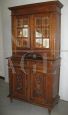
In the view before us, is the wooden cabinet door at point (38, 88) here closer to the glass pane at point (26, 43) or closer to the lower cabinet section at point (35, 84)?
the lower cabinet section at point (35, 84)

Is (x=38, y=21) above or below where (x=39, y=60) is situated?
above

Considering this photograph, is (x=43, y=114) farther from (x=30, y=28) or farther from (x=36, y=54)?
(x=30, y=28)

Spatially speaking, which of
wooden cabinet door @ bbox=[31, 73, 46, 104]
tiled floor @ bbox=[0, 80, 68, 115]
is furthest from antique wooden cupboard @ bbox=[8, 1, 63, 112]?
tiled floor @ bbox=[0, 80, 68, 115]

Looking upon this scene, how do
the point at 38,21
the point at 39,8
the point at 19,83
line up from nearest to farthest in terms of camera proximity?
the point at 39,8, the point at 38,21, the point at 19,83

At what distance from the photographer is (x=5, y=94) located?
3590 mm

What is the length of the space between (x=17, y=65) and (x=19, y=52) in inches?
11.8

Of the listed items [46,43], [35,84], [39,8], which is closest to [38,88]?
[35,84]

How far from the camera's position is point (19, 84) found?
10.1 feet

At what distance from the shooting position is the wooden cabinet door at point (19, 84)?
3020mm

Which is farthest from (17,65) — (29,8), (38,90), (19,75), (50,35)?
(29,8)

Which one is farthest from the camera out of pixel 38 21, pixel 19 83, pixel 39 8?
pixel 19 83

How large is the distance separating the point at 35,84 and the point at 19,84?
374mm

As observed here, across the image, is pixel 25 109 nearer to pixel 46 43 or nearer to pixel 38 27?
pixel 46 43

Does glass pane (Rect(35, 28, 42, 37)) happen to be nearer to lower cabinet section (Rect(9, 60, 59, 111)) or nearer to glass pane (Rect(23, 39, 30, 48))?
glass pane (Rect(23, 39, 30, 48))
